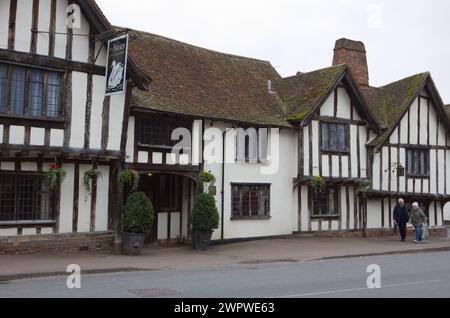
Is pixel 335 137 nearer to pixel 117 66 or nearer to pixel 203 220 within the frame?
pixel 203 220

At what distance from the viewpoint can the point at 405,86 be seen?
2514 cm

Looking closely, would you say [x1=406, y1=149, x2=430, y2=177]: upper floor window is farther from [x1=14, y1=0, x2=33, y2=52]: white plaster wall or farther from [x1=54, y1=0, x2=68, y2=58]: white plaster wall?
[x1=14, y1=0, x2=33, y2=52]: white plaster wall

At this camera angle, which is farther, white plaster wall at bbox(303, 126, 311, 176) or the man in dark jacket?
white plaster wall at bbox(303, 126, 311, 176)

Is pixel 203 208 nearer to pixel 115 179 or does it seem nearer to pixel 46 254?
pixel 115 179

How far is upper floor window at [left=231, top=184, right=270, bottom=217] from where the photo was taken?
19922 millimetres

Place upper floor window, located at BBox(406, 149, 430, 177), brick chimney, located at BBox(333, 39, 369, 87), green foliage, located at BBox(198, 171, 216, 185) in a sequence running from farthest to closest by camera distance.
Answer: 1. brick chimney, located at BBox(333, 39, 369, 87)
2. upper floor window, located at BBox(406, 149, 430, 177)
3. green foliage, located at BBox(198, 171, 216, 185)

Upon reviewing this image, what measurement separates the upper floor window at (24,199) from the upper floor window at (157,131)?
142 inches

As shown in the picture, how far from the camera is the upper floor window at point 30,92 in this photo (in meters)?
14.5

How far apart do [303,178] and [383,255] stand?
4.89 metres

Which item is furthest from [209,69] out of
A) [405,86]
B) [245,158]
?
[405,86]

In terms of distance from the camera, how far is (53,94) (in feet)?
50.2

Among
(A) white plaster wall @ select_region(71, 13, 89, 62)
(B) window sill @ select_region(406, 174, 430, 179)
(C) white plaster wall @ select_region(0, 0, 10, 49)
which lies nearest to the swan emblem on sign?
(A) white plaster wall @ select_region(71, 13, 89, 62)

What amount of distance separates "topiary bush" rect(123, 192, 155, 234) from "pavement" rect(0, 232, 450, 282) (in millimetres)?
843

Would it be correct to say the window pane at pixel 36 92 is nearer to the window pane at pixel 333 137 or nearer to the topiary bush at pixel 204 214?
the topiary bush at pixel 204 214
